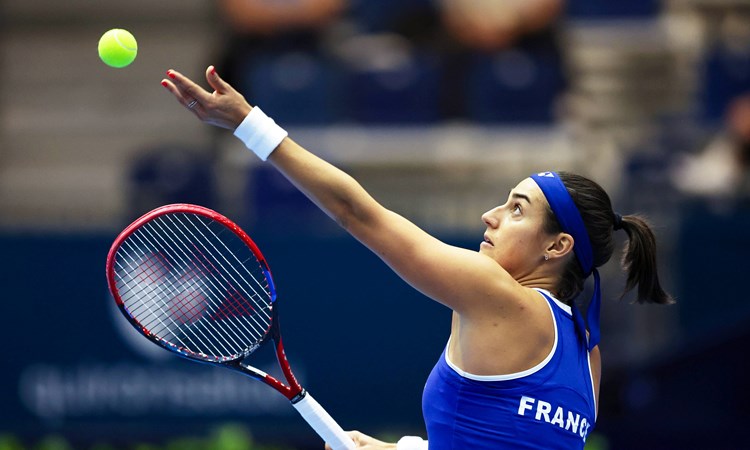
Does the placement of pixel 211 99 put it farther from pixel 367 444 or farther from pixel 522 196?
pixel 367 444

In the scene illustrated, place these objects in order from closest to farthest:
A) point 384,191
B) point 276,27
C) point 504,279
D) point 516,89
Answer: point 504,279
point 384,191
point 516,89
point 276,27

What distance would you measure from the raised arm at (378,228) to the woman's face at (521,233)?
0.85 feet

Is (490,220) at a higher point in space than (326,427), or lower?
higher

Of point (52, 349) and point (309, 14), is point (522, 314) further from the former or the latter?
point (309, 14)

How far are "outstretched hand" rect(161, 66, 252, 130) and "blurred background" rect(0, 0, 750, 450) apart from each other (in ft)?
13.8

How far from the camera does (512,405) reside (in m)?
3.40

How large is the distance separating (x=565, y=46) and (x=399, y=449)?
282 inches

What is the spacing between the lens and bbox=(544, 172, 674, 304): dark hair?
3.59 meters

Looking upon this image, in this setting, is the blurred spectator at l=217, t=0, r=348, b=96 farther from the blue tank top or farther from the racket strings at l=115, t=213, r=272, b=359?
the blue tank top

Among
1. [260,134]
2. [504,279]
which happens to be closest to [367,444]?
[504,279]

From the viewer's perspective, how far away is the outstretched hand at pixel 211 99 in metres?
Result: 3.25

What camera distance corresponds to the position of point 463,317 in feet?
11.1

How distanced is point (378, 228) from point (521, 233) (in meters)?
0.51

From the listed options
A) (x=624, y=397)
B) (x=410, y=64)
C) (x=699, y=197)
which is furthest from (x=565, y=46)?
(x=624, y=397)
